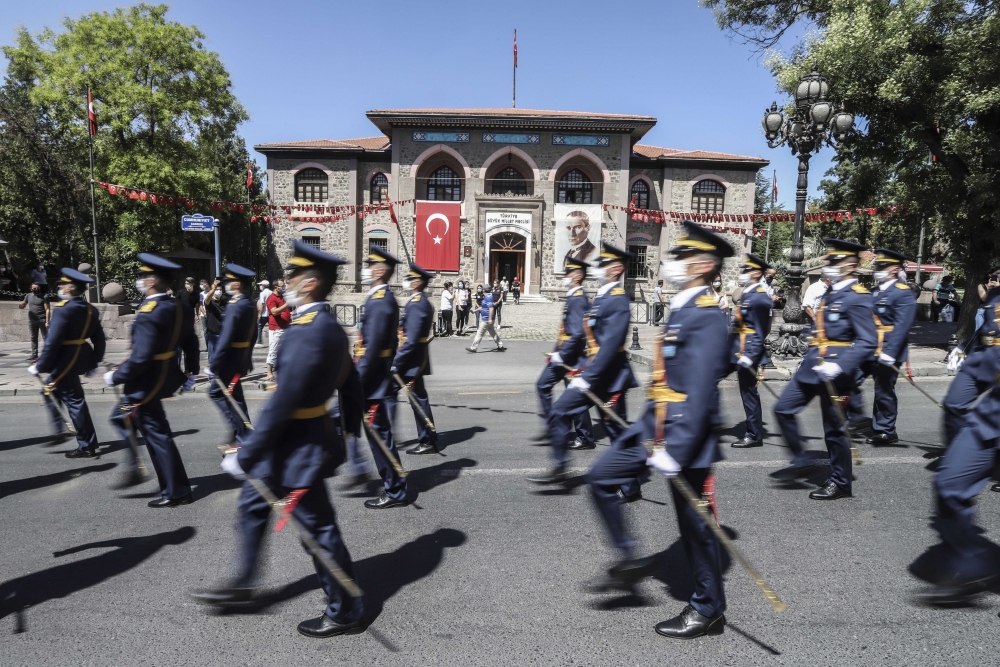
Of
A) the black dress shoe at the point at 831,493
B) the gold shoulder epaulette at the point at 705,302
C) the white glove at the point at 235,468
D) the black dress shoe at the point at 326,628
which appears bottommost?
the black dress shoe at the point at 326,628

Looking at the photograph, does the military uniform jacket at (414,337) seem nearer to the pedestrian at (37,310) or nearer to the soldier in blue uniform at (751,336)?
the soldier in blue uniform at (751,336)

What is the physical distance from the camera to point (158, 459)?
5223mm

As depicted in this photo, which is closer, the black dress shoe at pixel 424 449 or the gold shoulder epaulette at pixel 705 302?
the gold shoulder epaulette at pixel 705 302

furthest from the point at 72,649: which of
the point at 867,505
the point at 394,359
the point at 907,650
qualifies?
the point at 867,505

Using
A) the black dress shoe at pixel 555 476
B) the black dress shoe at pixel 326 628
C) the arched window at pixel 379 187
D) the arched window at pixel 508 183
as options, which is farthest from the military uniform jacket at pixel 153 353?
the arched window at pixel 379 187

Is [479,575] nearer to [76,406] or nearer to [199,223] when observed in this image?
[76,406]

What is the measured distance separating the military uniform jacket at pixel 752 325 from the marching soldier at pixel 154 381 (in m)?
5.30

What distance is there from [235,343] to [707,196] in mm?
36241

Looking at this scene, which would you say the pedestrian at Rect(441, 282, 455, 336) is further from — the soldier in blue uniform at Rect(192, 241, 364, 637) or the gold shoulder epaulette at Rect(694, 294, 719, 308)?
the gold shoulder epaulette at Rect(694, 294, 719, 308)

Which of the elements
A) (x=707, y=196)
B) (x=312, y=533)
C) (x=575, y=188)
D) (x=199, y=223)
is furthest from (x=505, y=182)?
(x=312, y=533)

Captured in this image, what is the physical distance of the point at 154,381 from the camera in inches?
207

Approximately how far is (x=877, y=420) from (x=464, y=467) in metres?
4.55

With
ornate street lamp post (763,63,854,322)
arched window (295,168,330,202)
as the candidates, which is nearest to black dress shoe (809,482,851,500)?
ornate street lamp post (763,63,854,322)

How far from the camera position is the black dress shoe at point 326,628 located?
11.0ft
